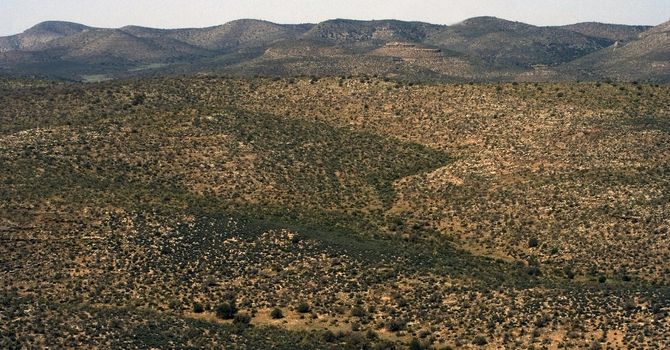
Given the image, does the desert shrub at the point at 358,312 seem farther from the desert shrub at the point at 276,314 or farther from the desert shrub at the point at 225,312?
the desert shrub at the point at 225,312

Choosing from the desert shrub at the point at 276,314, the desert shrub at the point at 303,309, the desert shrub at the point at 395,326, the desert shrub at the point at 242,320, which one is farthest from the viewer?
the desert shrub at the point at 303,309

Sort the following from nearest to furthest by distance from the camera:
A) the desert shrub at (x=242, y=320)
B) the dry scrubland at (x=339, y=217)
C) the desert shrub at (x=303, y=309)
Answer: the dry scrubland at (x=339, y=217) < the desert shrub at (x=242, y=320) < the desert shrub at (x=303, y=309)

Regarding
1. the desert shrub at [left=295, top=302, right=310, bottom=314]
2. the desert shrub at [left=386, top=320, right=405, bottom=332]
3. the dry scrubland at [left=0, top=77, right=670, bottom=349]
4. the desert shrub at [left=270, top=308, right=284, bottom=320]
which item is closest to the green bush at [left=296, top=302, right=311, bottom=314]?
the desert shrub at [left=295, top=302, right=310, bottom=314]

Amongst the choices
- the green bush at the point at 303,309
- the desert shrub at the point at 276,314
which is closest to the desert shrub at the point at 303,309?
the green bush at the point at 303,309

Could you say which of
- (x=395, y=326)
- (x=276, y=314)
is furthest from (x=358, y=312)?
(x=276, y=314)

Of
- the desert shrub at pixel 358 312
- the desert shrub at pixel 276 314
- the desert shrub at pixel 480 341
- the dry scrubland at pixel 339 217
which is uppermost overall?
the dry scrubland at pixel 339 217

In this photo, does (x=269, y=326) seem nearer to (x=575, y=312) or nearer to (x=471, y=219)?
(x=575, y=312)

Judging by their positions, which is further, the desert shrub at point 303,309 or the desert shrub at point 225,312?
the desert shrub at point 303,309

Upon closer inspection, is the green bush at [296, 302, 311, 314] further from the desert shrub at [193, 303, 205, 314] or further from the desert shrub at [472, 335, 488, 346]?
the desert shrub at [472, 335, 488, 346]
